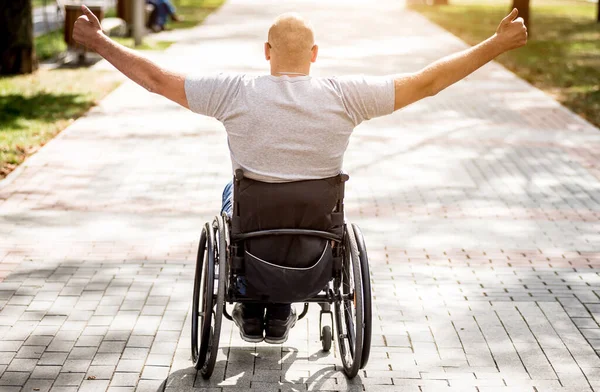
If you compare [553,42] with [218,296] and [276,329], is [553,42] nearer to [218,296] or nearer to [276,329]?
[276,329]

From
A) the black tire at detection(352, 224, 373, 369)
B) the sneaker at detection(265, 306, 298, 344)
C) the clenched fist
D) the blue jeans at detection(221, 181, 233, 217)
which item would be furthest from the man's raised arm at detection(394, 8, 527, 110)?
the sneaker at detection(265, 306, 298, 344)

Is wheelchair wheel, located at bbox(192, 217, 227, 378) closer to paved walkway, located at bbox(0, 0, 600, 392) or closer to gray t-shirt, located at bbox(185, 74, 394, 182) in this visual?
paved walkway, located at bbox(0, 0, 600, 392)

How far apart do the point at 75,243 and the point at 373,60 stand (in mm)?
12059

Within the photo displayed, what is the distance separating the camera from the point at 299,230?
4.41m

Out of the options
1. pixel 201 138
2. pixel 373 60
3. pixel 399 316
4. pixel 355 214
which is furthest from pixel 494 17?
pixel 399 316

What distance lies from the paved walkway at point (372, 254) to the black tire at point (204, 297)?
0.14 m

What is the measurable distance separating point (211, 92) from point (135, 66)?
0.35 meters

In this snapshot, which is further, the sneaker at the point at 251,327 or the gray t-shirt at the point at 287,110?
the sneaker at the point at 251,327

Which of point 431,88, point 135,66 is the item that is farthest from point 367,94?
→ point 135,66

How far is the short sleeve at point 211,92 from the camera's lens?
169 inches

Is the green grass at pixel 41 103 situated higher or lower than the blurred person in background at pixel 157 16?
higher

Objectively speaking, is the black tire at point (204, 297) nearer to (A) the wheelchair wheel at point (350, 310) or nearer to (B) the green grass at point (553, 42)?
(A) the wheelchair wheel at point (350, 310)

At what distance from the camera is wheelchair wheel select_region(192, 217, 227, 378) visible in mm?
4395

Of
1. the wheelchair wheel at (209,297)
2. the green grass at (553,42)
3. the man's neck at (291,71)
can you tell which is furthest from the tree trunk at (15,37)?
the man's neck at (291,71)
